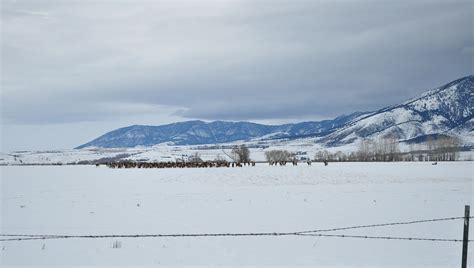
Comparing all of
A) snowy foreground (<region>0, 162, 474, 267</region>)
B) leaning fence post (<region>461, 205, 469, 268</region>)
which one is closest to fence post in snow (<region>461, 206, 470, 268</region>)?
leaning fence post (<region>461, 205, 469, 268</region>)

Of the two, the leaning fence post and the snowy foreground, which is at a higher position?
the leaning fence post

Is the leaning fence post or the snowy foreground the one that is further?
the snowy foreground

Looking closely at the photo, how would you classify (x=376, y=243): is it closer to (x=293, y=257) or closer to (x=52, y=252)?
(x=293, y=257)

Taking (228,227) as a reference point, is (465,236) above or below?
above

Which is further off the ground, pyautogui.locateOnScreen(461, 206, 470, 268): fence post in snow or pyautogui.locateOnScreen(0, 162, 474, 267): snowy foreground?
pyautogui.locateOnScreen(461, 206, 470, 268): fence post in snow

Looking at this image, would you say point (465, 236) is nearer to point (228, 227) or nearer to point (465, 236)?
point (465, 236)

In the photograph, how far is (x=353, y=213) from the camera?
68.5 feet

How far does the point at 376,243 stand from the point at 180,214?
370 inches

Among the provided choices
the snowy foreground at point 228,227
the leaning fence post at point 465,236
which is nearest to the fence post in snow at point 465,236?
the leaning fence post at point 465,236

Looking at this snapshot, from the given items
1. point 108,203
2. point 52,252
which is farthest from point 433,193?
point 52,252

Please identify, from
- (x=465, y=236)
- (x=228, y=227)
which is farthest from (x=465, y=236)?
(x=228, y=227)

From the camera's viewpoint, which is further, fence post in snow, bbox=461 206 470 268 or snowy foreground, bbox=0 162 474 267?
snowy foreground, bbox=0 162 474 267

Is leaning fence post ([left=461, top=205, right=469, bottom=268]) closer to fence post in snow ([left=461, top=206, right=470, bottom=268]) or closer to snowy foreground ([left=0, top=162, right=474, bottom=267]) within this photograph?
fence post in snow ([left=461, top=206, right=470, bottom=268])

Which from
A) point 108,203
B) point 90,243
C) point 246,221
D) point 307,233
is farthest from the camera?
point 108,203
